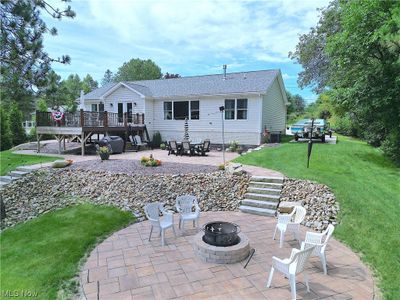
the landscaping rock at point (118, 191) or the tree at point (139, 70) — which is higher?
the tree at point (139, 70)

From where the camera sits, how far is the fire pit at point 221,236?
16.1ft

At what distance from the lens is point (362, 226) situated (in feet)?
19.9

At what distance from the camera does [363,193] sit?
7.60 metres

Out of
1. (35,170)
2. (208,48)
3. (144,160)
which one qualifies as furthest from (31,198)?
(208,48)

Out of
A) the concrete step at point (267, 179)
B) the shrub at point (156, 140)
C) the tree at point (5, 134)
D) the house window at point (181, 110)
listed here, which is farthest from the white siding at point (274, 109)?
the tree at point (5, 134)

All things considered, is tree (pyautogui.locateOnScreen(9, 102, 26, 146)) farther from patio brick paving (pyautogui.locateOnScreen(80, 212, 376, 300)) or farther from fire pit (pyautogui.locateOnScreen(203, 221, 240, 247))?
fire pit (pyautogui.locateOnScreen(203, 221, 240, 247))

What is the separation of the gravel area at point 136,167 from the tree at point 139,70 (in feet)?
135

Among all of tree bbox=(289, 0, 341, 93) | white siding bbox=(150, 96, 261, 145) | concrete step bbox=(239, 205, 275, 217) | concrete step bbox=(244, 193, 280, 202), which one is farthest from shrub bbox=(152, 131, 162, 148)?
tree bbox=(289, 0, 341, 93)

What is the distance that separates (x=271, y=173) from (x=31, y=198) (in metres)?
8.42

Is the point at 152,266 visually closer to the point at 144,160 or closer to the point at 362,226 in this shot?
the point at 362,226

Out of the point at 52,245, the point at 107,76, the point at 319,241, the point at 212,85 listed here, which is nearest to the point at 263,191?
the point at 319,241

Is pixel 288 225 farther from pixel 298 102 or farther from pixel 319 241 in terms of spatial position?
pixel 298 102

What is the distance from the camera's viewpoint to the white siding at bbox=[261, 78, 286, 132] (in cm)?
1745

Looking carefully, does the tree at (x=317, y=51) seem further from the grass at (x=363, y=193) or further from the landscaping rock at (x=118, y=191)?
the landscaping rock at (x=118, y=191)
